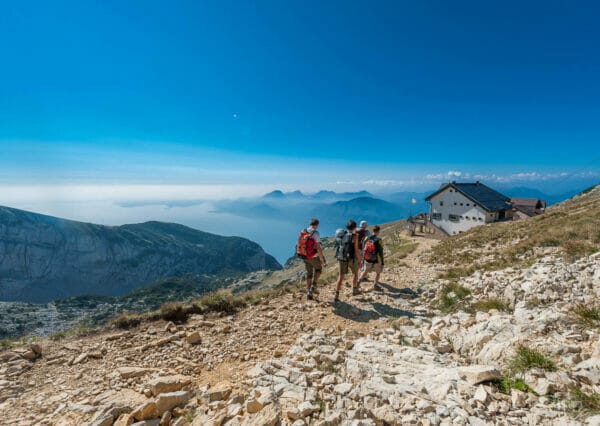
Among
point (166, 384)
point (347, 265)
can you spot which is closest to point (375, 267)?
point (347, 265)

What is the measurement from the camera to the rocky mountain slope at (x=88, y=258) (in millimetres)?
113812

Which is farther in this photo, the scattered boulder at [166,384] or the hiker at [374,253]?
the hiker at [374,253]

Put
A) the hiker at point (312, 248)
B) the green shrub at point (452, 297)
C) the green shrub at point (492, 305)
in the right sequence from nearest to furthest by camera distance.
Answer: the green shrub at point (492, 305) < the green shrub at point (452, 297) < the hiker at point (312, 248)

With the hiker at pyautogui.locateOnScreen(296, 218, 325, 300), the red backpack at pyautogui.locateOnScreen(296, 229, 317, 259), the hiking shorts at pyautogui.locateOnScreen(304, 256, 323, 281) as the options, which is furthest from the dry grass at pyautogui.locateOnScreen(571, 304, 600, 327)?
the red backpack at pyautogui.locateOnScreen(296, 229, 317, 259)

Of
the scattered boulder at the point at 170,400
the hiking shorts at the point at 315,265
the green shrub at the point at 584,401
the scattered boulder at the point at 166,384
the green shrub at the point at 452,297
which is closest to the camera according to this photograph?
the green shrub at the point at 584,401

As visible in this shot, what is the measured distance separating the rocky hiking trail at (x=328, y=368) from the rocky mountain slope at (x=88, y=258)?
110897 millimetres

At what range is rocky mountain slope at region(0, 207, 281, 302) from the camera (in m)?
114

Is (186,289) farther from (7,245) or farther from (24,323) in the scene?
(7,245)

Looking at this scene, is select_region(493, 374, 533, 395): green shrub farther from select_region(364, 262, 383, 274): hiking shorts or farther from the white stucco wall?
the white stucco wall

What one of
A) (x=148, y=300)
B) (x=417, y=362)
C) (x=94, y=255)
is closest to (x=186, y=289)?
(x=148, y=300)

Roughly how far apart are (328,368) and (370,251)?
19.9 feet

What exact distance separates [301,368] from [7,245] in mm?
167587

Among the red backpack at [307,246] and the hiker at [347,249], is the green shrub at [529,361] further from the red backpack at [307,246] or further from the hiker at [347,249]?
the red backpack at [307,246]

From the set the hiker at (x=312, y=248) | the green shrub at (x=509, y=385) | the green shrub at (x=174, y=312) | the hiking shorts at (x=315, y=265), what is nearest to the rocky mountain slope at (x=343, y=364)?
the green shrub at (x=509, y=385)
